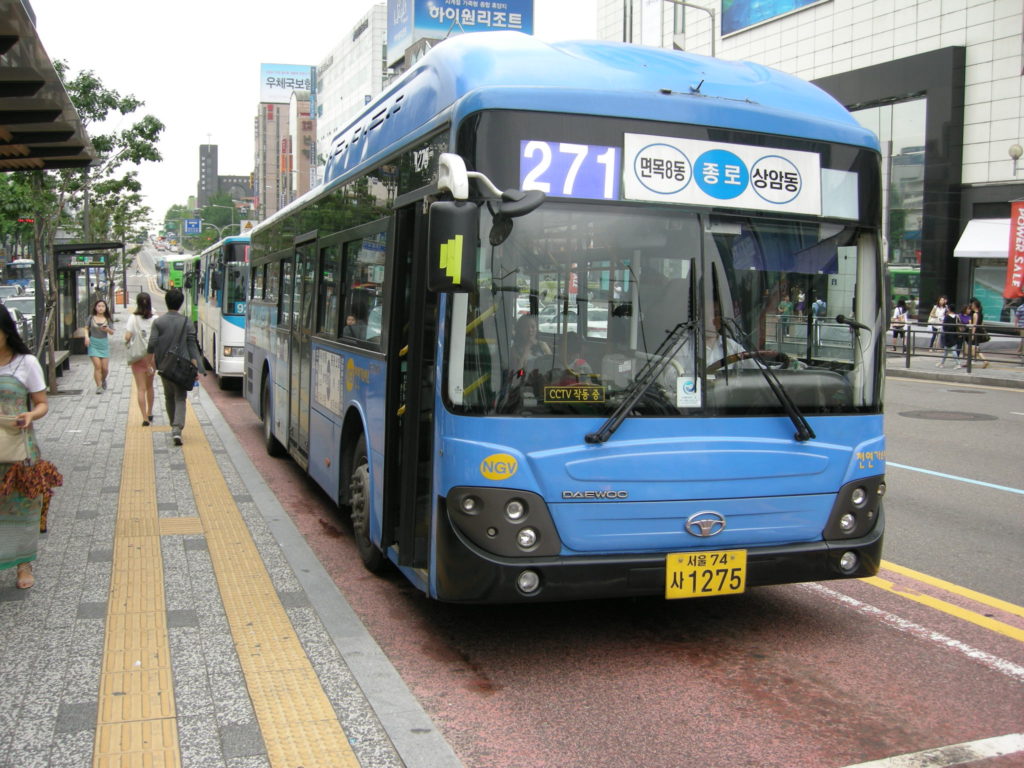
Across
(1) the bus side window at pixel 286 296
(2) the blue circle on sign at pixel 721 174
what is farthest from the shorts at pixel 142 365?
(2) the blue circle on sign at pixel 721 174

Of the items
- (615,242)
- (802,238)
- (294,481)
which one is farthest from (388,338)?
(294,481)

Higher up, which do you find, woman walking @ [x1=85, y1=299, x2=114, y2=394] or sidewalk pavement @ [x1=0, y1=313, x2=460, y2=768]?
woman walking @ [x1=85, y1=299, x2=114, y2=394]

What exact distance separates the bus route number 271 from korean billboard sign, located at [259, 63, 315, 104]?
14756 centimetres

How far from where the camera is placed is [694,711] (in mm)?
4258

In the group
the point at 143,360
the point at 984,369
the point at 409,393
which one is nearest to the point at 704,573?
the point at 409,393

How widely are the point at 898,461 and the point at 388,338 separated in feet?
24.6

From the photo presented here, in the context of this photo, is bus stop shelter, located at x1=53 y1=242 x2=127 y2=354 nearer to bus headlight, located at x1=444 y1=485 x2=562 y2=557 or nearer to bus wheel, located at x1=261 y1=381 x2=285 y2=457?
bus wheel, located at x1=261 y1=381 x2=285 y2=457

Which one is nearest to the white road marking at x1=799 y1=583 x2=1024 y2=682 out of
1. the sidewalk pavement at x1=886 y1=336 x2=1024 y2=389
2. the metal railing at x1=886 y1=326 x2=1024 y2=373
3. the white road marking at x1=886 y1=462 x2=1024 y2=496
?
the white road marking at x1=886 y1=462 x2=1024 y2=496

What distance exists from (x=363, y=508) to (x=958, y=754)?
3746mm

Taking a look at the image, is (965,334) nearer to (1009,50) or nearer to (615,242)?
(1009,50)

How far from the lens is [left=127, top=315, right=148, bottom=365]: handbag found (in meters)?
12.3

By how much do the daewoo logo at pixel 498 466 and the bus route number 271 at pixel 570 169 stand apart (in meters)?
1.26

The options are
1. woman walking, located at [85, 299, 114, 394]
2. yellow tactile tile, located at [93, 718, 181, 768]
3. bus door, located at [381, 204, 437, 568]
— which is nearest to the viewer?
yellow tactile tile, located at [93, 718, 181, 768]

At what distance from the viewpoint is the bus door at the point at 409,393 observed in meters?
4.96
